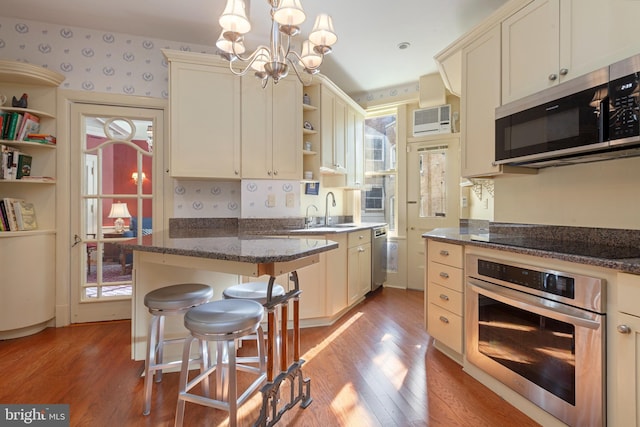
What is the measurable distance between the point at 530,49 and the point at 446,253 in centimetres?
141

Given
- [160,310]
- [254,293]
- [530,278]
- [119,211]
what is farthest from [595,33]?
[119,211]

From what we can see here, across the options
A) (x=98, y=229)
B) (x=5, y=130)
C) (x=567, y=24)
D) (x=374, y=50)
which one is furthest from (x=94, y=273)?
(x=567, y=24)

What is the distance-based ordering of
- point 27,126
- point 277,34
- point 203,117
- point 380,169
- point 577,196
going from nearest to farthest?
point 277,34
point 577,196
point 27,126
point 203,117
point 380,169

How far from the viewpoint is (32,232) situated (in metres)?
2.68

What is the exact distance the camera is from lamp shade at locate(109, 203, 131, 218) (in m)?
3.07

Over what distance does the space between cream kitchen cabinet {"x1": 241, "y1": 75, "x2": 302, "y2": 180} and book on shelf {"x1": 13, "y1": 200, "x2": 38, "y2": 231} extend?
1904 mm

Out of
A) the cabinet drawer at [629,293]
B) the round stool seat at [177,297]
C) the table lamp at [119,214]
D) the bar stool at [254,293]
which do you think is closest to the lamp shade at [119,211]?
the table lamp at [119,214]

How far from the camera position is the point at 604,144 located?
4.61 feet

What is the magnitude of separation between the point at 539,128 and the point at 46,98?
13.0 ft

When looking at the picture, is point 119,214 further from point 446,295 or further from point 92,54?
point 446,295

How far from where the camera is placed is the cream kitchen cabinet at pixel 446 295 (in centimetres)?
211

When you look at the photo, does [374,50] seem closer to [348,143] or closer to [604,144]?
[348,143]

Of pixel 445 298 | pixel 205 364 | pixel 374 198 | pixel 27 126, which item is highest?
pixel 27 126

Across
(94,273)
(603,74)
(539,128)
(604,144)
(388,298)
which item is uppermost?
(603,74)
